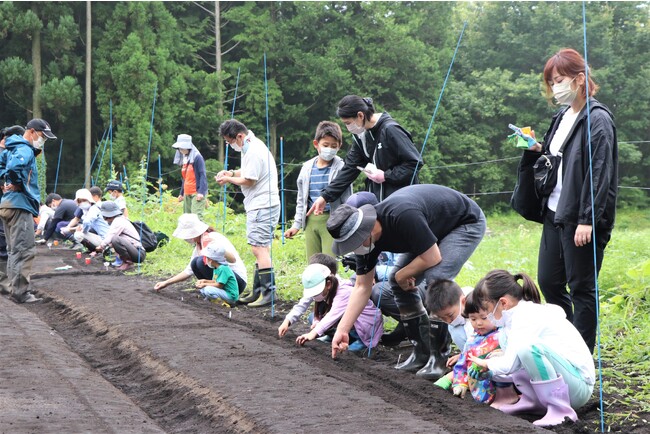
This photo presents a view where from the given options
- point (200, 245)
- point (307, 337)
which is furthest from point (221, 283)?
point (307, 337)

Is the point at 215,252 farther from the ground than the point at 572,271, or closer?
closer

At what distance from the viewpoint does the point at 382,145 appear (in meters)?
5.60

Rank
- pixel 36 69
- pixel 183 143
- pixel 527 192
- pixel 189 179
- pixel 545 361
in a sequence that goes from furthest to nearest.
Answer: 1. pixel 36 69
2. pixel 189 179
3. pixel 183 143
4. pixel 527 192
5. pixel 545 361

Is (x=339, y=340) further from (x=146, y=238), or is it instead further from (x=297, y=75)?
(x=297, y=75)

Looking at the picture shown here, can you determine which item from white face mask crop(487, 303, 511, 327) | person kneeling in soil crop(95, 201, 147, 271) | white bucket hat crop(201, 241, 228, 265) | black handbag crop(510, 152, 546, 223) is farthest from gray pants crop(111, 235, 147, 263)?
white face mask crop(487, 303, 511, 327)

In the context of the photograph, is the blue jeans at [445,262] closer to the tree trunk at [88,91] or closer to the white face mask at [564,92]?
the white face mask at [564,92]

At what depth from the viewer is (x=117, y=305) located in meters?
7.55

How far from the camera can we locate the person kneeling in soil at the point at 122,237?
1048 cm

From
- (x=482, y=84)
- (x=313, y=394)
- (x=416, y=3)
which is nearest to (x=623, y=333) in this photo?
(x=313, y=394)

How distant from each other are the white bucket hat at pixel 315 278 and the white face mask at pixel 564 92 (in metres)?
1.96

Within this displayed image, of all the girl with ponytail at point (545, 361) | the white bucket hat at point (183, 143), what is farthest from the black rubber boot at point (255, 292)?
the white bucket hat at point (183, 143)

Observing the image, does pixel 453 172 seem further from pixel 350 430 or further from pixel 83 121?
pixel 350 430

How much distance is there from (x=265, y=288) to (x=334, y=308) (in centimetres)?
223

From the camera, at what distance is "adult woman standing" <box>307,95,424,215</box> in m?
5.52
